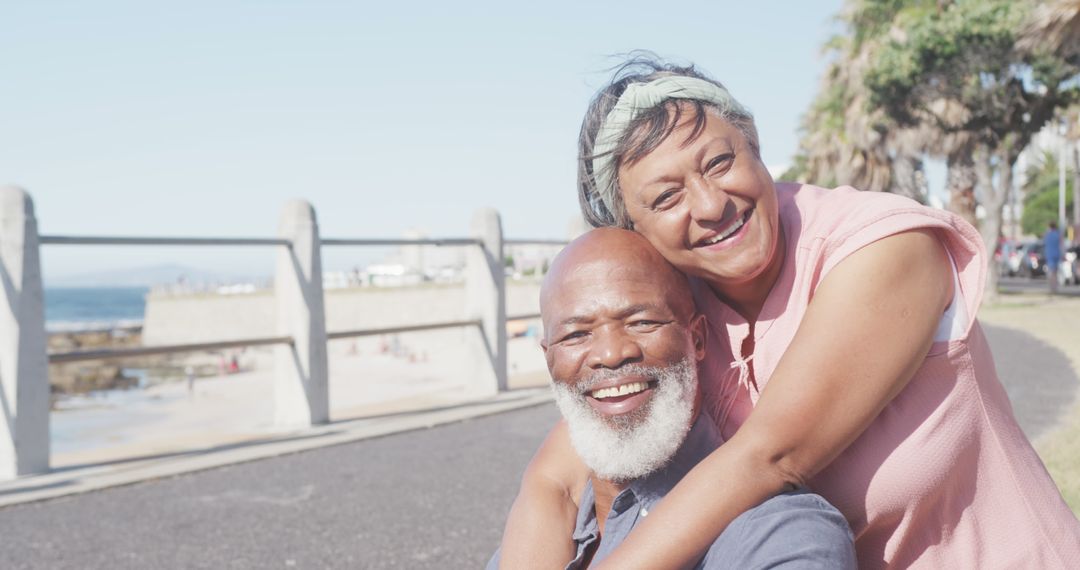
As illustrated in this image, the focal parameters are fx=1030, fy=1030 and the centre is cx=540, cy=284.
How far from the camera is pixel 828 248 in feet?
5.80

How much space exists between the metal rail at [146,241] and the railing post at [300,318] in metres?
0.14

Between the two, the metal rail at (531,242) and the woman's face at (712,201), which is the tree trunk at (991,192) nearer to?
the metal rail at (531,242)

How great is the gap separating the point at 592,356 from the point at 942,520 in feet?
2.25

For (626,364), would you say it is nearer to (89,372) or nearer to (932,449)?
(932,449)

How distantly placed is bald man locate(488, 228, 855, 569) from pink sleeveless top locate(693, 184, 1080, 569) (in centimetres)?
16

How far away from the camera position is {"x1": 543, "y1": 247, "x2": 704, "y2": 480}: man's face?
6.28 feet

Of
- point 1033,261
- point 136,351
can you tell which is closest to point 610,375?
point 136,351

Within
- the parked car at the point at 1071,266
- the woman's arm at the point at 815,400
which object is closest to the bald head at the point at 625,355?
the woman's arm at the point at 815,400

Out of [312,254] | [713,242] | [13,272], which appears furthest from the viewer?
[312,254]

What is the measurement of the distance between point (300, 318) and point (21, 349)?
2.21 metres

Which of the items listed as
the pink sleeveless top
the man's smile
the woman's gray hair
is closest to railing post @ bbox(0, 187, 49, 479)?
the woman's gray hair

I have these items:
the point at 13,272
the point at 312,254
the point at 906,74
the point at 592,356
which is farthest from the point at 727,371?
the point at 906,74

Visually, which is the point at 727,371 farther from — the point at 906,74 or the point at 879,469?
the point at 906,74

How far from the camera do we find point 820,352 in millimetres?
1624
